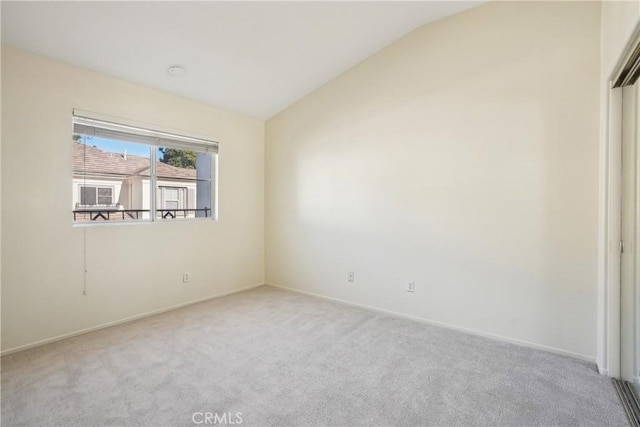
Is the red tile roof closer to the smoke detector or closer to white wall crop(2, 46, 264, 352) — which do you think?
white wall crop(2, 46, 264, 352)

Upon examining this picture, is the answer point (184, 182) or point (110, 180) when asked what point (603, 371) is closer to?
point (184, 182)

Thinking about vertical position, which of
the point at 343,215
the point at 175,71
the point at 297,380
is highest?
the point at 175,71

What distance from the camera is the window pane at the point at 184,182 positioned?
352 centimetres

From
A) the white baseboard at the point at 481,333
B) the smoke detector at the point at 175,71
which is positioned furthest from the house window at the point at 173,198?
the white baseboard at the point at 481,333

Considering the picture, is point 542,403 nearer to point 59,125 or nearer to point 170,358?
point 170,358

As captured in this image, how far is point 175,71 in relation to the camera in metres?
3.00

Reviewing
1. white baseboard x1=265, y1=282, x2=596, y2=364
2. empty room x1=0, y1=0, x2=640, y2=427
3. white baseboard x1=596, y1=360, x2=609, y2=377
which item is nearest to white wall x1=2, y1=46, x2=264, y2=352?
empty room x1=0, y1=0, x2=640, y2=427

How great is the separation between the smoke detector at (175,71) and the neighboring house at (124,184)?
951 millimetres

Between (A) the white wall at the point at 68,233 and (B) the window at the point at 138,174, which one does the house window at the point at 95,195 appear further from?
(A) the white wall at the point at 68,233

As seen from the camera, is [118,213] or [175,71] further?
[118,213]

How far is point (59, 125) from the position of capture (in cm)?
266

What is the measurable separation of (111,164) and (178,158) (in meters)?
0.71

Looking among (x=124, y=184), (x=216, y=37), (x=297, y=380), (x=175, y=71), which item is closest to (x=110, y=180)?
(x=124, y=184)

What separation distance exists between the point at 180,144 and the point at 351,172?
2.00m
